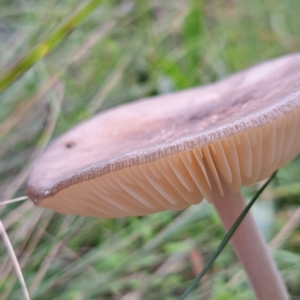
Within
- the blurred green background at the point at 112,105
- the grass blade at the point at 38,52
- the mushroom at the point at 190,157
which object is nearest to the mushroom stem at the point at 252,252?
the mushroom at the point at 190,157

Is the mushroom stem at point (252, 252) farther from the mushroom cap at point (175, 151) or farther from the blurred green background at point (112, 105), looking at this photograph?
the blurred green background at point (112, 105)

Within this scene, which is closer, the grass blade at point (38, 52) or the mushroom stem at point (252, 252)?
the mushroom stem at point (252, 252)

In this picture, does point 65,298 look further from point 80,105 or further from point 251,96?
point 80,105

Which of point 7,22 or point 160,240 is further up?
point 7,22

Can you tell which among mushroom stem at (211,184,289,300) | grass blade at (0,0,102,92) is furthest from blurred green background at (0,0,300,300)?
mushroom stem at (211,184,289,300)

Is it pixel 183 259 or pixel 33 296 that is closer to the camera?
pixel 33 296

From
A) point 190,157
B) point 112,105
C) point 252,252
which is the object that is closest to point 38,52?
point 190,157

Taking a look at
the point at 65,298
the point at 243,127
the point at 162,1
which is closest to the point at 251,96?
the point at 243,127
